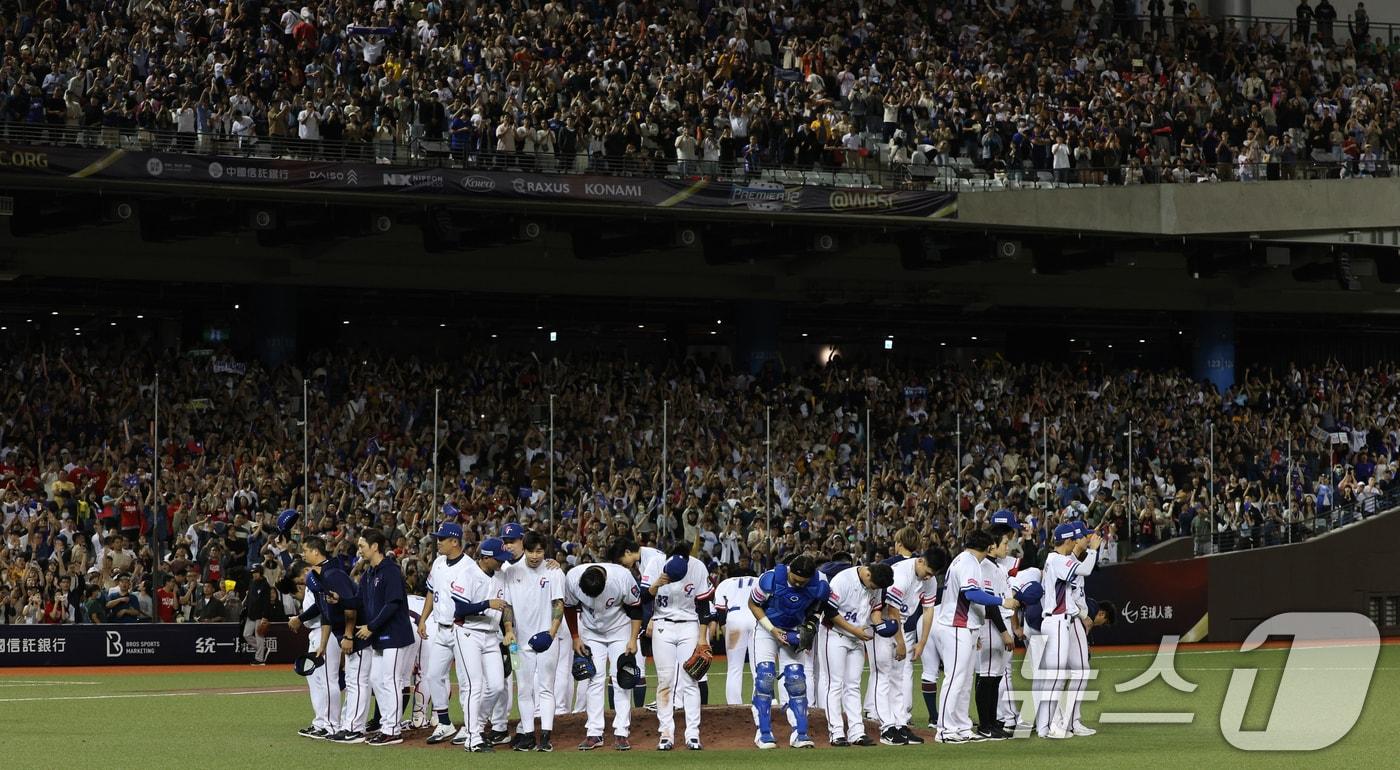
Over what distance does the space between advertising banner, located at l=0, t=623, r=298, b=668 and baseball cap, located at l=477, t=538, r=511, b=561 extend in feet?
34.4

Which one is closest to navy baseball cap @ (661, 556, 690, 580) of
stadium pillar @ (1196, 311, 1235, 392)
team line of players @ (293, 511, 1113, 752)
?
team line of players @ (293, 511, 1113, 752)

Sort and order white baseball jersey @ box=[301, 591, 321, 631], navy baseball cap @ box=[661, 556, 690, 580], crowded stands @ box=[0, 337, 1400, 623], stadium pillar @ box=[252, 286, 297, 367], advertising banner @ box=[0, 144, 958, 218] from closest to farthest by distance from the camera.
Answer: navy baseball cap @ box=[661, 556, 690, 580]
white baseball jersey @ box=[301, 591, 321, 631]
crowded stands @ box=[0, 337, 1400, 623]
advertising banner @ box=[0, 144, 958, 218]
stadium pillar @ box=[252, 286, 297, 367]

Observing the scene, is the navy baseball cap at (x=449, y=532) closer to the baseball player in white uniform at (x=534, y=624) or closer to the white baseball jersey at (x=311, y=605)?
the baseball player in white uniform at (x=534, y=624)

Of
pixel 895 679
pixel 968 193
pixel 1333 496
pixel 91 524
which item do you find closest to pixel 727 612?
pixel 895 679

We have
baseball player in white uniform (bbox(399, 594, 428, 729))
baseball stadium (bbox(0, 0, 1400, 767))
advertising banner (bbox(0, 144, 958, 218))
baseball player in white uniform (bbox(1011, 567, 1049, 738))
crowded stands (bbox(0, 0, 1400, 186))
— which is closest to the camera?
baseball player in white uniform (bbox(1011, 567, 1049, 738))

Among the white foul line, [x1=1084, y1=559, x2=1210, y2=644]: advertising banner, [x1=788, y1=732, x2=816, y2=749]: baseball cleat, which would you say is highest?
[x1=788, y1=732, x2=816, y2=749]: baseball cleat

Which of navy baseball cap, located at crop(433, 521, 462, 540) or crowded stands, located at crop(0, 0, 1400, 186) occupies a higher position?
crowded stands, located at crop(0, 0, 1400, 186)

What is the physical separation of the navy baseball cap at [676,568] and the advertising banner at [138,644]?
11.5 meters

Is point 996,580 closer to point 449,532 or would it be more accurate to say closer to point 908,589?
point 908,589

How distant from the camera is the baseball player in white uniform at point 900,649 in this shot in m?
14.9

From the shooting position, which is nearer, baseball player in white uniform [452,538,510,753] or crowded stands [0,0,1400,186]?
baseball player in white uniform [452,538,510,753]

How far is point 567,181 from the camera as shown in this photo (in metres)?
31.8

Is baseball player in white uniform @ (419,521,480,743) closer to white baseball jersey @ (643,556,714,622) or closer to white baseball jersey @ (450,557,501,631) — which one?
white baseball jersey @ (450,557,501,631)

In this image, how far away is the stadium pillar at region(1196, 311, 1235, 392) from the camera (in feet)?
139
